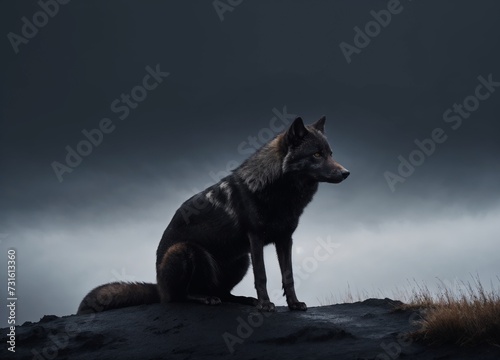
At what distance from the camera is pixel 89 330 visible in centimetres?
964

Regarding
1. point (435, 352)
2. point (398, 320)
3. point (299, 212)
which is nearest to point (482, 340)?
point (435, 352)

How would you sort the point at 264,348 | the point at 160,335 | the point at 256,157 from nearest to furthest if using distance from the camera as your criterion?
the point at 264,348
the point at 160,335
the point at 256,157

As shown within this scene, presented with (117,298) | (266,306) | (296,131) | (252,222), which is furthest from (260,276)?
(117,298)

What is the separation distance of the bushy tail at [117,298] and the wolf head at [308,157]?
3.81 metres

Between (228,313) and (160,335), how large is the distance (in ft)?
4.16

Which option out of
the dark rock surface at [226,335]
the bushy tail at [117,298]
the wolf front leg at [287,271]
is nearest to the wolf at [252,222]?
the wolf front leg at [287,271]

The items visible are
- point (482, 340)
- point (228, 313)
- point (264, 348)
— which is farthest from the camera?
point (228, 313)

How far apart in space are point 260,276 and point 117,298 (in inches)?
131

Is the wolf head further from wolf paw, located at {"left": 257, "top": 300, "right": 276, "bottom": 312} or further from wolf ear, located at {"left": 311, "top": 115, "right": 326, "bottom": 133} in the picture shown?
wolf paw, located at {"left": 257, "top": 300, "right": 276, "bottom": 312}

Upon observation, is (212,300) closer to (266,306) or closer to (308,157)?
(266,306)

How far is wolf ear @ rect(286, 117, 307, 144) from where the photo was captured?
975cm

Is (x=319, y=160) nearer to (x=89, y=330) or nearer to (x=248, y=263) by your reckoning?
(x=248, y=263)

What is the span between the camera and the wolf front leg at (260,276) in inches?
374

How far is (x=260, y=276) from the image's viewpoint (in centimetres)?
951
